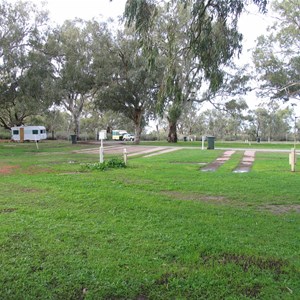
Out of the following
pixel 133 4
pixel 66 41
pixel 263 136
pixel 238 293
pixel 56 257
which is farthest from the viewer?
pixel 263 136

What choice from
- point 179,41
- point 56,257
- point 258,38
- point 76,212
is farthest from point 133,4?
point 258,38

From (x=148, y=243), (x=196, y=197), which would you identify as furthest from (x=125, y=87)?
(x=148, y=243)

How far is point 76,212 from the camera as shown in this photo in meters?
6.11

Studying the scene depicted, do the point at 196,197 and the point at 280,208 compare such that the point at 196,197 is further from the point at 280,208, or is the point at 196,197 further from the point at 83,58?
the point at 83,58

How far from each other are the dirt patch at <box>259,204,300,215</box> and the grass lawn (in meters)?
0.02

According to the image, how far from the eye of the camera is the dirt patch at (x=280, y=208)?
6457 millimetres

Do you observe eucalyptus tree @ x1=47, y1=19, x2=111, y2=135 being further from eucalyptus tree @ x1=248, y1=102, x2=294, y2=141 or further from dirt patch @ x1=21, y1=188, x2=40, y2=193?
eucalyptus tree @ x1=248, y1=102, x2=294, y2=141

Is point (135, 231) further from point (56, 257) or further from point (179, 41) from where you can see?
point (179, 41)

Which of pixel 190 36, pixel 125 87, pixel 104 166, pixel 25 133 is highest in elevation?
pixel 125 87

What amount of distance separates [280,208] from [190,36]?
394 cm

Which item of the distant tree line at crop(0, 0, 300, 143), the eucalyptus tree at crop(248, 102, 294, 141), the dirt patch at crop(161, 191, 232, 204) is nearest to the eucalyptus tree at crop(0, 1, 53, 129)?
the distant tree line at crop(0, 0, 300, 143)

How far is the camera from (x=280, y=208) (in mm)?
6723

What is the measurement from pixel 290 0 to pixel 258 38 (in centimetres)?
503

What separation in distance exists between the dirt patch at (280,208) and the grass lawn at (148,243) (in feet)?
0.07
